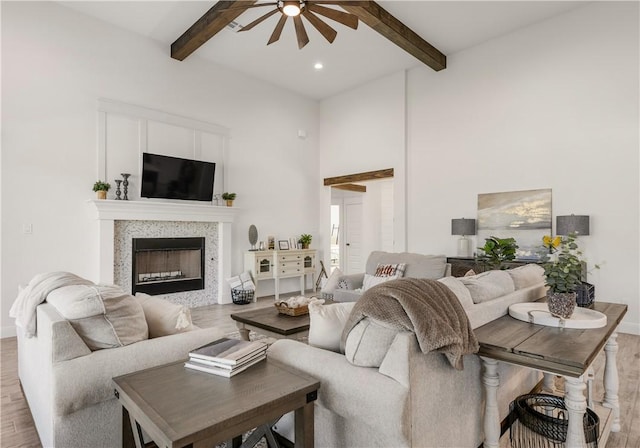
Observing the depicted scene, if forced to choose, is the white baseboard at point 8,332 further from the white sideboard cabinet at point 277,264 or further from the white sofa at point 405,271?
the white sofa at point 405,271

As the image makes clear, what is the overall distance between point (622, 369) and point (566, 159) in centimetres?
264

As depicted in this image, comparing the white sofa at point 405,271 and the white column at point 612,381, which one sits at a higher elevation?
the white sofa at point 405,271

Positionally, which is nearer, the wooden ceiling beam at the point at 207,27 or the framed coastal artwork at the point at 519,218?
the wooden ceiling beam at the point at 207,27

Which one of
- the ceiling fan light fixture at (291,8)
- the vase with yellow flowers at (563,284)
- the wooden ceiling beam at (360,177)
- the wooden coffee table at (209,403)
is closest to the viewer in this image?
the wooden coffee table at (209,403)

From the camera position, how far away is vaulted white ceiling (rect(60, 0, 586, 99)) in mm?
4609

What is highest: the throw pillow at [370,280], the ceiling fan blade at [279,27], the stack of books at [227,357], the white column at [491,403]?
the ceiling fan blade at [279,27]

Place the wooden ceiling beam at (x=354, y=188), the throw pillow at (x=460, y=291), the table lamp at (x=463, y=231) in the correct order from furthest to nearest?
1. the wooden ceiling beam at (x=354, y=188)
2. the table lamp at (x=463, y=231)
3. the throw pillow at (x=460, y=291)

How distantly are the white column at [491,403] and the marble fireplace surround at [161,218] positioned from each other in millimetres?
4426

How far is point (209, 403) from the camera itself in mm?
1284

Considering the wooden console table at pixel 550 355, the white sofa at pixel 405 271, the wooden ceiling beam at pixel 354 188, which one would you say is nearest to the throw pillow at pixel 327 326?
the wooden console table at pixel 550 355

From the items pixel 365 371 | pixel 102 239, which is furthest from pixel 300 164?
pixel 365 371

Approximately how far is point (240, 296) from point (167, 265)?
1165mm

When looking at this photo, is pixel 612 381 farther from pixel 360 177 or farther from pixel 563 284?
pixel 360 177

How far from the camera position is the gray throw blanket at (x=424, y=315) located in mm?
1428
